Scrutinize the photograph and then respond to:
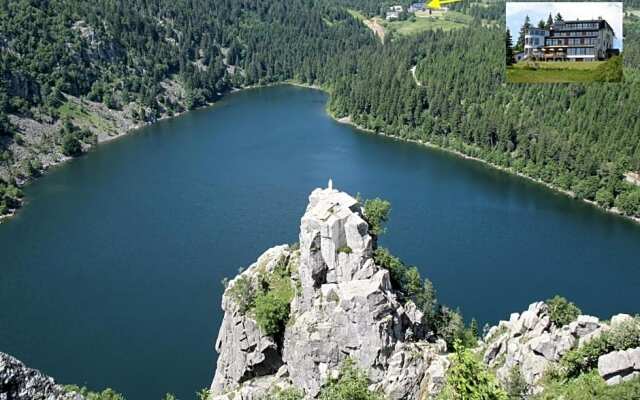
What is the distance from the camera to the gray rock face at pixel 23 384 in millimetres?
11773

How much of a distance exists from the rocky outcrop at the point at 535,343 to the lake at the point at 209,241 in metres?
22.6

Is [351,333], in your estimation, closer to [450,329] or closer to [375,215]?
[375,215]

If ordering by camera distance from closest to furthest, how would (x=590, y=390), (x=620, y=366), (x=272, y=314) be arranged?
1. (x=590, y=390)
2. (x=620, y=366)
3. (x=272, y=314)

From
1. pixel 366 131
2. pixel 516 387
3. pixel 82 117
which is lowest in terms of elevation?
pixel 366 131

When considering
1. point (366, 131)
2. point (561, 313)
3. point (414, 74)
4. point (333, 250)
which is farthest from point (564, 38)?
point (414, 74)

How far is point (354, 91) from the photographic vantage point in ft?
500

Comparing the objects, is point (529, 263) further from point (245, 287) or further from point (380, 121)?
point (380, 121)

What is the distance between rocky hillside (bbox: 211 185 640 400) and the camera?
3531 cm

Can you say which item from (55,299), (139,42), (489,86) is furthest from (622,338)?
(139,42)

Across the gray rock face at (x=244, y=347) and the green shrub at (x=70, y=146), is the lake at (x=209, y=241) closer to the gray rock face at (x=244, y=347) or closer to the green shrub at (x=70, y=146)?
the green shrub at (x=70, y=146)

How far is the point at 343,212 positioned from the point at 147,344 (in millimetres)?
28651

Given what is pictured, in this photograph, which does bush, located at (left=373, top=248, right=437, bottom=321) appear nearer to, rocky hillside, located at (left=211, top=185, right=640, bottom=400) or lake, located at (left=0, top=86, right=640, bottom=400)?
rocky hillside, located at (left=211, top=185, right=640, bottom=400)

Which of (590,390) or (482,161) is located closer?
→ (590,390)

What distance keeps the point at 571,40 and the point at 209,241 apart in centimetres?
4496
